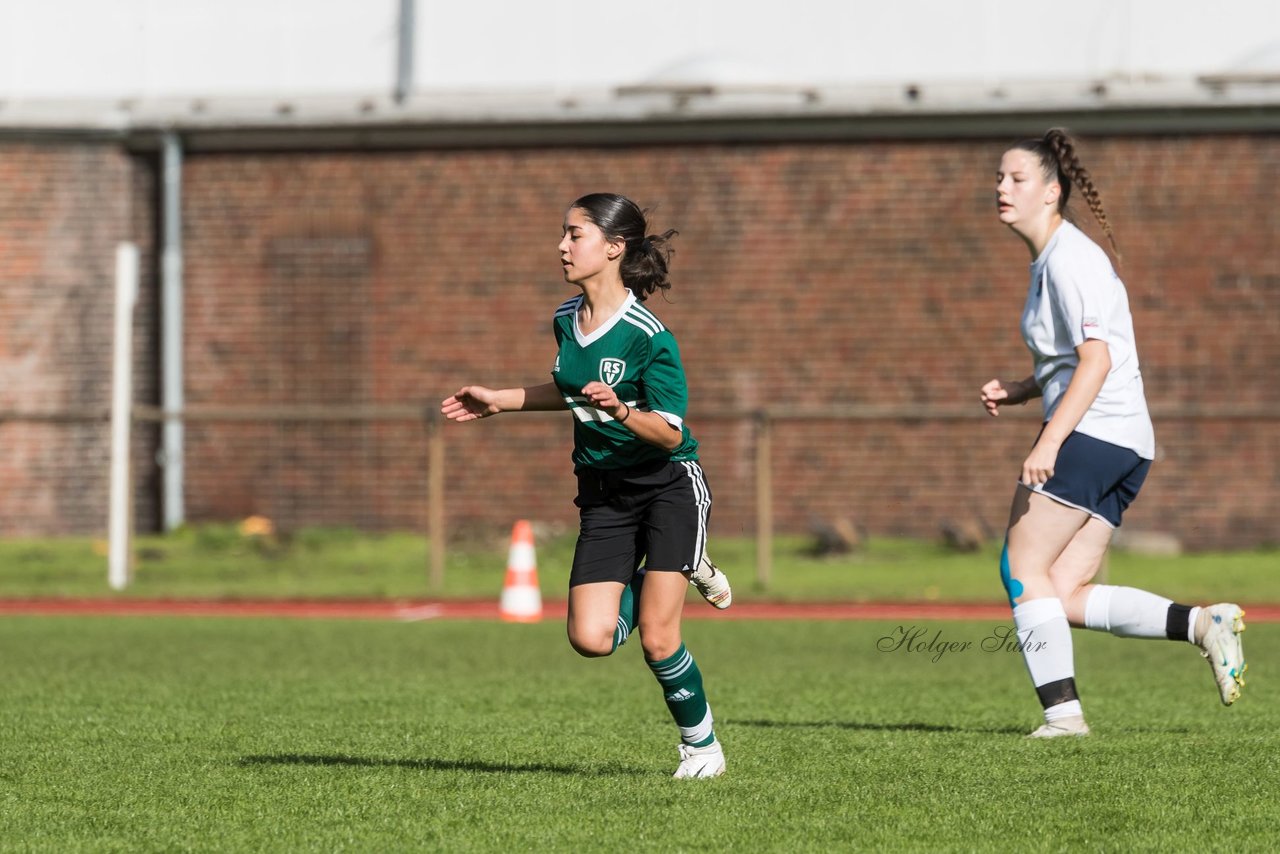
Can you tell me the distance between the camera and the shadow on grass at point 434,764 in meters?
6.29

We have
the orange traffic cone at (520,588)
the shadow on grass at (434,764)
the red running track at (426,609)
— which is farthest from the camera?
the red running track at (426,609)

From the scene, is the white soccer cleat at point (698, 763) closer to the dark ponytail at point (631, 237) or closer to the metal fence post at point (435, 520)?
the dark ponytail at point (631, 237)

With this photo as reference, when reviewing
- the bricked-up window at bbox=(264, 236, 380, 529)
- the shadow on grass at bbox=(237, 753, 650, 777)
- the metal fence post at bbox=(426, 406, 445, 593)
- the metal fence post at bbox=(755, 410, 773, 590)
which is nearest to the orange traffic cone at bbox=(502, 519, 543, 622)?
the metal fence post at bbox=(426, 406, 445, 593)

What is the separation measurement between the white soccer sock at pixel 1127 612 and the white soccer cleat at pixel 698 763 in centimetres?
170

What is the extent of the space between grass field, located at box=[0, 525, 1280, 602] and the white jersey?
7722 mm

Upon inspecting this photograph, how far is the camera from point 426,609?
14.3 meters

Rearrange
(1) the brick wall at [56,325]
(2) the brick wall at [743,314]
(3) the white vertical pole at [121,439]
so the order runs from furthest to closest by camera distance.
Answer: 1. (1) the brick wall at [56,325]
2. (2) the brick wall at [743,314]
3. (3) the white vertical pole at [121,439]

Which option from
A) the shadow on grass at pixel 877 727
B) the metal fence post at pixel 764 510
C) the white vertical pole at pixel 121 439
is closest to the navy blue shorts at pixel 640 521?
the shadow on grass at pixel 877 727

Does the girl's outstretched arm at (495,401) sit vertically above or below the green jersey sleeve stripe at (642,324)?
below

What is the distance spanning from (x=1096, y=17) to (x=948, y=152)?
6.47ft

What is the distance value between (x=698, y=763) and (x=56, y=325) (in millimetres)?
14430

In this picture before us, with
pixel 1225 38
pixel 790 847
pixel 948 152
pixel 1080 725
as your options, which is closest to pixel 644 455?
pixel 790 847

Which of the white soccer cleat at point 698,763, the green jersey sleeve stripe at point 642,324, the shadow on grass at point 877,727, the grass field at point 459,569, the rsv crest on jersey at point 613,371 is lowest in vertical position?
the grass field at point 459,569

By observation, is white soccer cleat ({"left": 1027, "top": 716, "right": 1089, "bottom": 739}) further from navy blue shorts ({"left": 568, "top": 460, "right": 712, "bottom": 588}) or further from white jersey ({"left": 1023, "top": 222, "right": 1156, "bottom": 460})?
navy blue shorts ({"left": 568, "top": 460, "right": 712, "bottom": 588})
